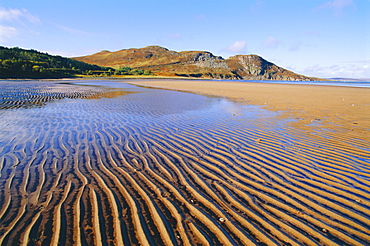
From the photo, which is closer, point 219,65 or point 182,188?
point 182,188

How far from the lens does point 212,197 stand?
3.73 metres

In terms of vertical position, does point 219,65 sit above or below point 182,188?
above

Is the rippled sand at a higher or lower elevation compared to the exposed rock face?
lower

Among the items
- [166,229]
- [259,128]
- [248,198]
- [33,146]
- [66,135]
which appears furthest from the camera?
[259,128]

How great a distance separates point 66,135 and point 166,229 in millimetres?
6149

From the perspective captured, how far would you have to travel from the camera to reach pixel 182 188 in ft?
13.3

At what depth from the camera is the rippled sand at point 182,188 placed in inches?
113

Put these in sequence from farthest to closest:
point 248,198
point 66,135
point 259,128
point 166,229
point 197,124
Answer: point 197,124 → point 259,128 → point 66,135 → point 248,198 → point 166,229

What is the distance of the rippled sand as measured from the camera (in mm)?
2865

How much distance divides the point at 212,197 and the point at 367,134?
7731 millimetres

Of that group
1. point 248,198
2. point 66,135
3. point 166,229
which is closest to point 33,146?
point 66,135

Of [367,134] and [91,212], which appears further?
[367,134]

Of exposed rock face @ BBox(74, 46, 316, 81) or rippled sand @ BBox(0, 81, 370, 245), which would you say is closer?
rippled sand @ BBox(0, 81, 370, 245)

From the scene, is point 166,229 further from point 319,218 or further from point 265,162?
point 265,162
